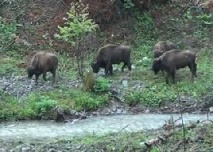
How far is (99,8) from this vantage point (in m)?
29.9

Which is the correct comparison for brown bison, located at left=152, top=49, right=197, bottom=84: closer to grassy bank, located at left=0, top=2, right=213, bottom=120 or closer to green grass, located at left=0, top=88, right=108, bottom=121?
grassy bank, located at left=0, top=2, right=213, bottom=120

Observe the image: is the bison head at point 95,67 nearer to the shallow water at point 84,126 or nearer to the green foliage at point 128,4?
the shallow water at point 84,126

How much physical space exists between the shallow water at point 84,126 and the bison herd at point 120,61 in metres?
2.90

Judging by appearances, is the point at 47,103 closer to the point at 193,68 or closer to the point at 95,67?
the point at 95,67

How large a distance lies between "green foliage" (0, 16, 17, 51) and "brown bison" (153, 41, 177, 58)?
6.24 m

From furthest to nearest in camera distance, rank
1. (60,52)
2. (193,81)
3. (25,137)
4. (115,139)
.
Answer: (60,52) → (193,81) → (25,137) → (115,139)

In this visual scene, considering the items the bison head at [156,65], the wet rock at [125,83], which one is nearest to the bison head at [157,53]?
the bison head at [156,65]

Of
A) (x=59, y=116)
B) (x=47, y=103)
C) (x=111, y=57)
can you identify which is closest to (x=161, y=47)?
(x=111, y=57)

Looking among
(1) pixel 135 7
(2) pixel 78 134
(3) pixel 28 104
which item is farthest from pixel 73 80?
(1) pixel 135 7

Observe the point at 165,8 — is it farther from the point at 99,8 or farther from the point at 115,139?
the point at 115,139

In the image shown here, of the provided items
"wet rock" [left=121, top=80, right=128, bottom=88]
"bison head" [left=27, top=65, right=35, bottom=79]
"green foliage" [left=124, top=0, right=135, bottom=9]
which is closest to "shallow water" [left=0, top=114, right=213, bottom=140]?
"wet rock" [left=121, top=80, right=128, bottom=88]

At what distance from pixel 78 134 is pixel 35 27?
11.5m

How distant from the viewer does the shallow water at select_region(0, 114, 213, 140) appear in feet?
63.6

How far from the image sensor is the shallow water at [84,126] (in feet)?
63.6
